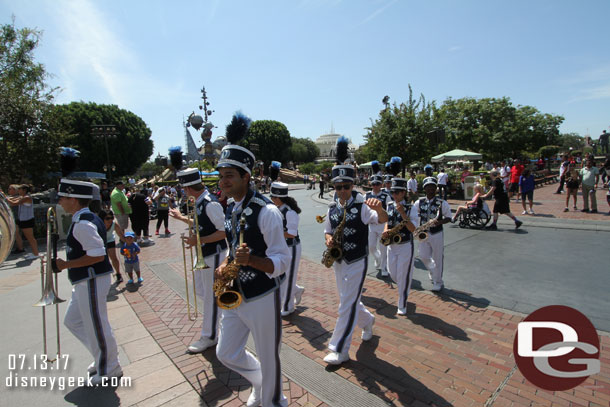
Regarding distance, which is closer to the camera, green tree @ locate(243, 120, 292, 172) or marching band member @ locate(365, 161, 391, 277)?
marching band member @ locate(365, 161, 391, 277)

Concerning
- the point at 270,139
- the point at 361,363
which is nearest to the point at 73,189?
the point at 361,363

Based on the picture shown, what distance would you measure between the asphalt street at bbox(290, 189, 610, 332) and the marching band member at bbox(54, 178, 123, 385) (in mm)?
5211

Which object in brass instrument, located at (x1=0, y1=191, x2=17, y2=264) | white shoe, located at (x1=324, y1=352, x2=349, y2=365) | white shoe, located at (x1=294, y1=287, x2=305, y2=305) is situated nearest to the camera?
brass instrument, located at (x1=0, y1=191, x2=17, y2=264)

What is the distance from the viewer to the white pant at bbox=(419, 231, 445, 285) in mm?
5699

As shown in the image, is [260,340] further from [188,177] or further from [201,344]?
[188,177]

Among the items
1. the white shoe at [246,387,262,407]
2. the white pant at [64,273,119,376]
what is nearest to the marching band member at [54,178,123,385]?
the white pant at [64,273,119,376]

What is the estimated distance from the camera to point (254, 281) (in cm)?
253

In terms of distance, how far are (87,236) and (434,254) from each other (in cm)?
536

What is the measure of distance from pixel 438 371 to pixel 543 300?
10.1ft

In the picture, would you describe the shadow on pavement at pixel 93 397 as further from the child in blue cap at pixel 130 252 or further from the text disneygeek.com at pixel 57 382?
the child in blue cap at pixel 130 252

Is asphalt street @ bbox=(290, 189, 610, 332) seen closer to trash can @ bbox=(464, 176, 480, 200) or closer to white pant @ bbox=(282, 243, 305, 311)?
white pant @ bbox=(282, 243, 305, 311)

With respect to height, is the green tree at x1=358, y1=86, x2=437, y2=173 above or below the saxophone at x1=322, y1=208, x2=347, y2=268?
above

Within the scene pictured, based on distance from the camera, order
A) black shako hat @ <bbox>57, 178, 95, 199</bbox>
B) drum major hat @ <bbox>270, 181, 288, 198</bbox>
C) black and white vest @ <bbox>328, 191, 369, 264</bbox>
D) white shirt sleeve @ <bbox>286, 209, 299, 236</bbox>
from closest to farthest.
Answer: black shako hat @ <bbox>57, 178, 95, 199</bbox> < black and white vest @ <bbox>328, 191, 369, 264</bbox> < white shirt sleeve @ <bbox>286, 209, 299, 236</bbox> < drum major hat @ <bbox>270, 181, 288, 198</bbox>

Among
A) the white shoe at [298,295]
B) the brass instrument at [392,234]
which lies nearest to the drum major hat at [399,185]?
the brass instrument at [392,234]
